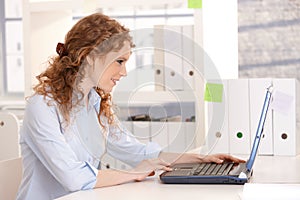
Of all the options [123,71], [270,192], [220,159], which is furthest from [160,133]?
[270,192]

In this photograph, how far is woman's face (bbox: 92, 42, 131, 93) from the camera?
162cm

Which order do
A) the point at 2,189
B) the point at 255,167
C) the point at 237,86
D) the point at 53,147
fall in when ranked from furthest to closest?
the point at 237,86
the point at 255,167
the point at 2,189
the point at 53,147

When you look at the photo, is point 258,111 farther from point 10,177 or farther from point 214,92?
point 10,177

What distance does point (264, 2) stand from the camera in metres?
2.69

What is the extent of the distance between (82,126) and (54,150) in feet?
0.63

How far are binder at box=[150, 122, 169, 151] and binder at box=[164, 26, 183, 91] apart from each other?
0.65ft

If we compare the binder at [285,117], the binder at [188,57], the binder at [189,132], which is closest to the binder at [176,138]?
the binder at [189,132]

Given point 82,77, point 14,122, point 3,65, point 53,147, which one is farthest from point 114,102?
point 3,65

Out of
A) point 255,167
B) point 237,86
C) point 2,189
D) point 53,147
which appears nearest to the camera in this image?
point 53,147

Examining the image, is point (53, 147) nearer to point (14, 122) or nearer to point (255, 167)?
point (255, 167)

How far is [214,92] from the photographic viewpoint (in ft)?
7.44

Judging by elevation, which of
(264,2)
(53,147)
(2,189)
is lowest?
(2,189)

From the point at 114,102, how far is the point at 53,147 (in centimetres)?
29

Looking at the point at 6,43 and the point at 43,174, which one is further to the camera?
the point at 6,43
